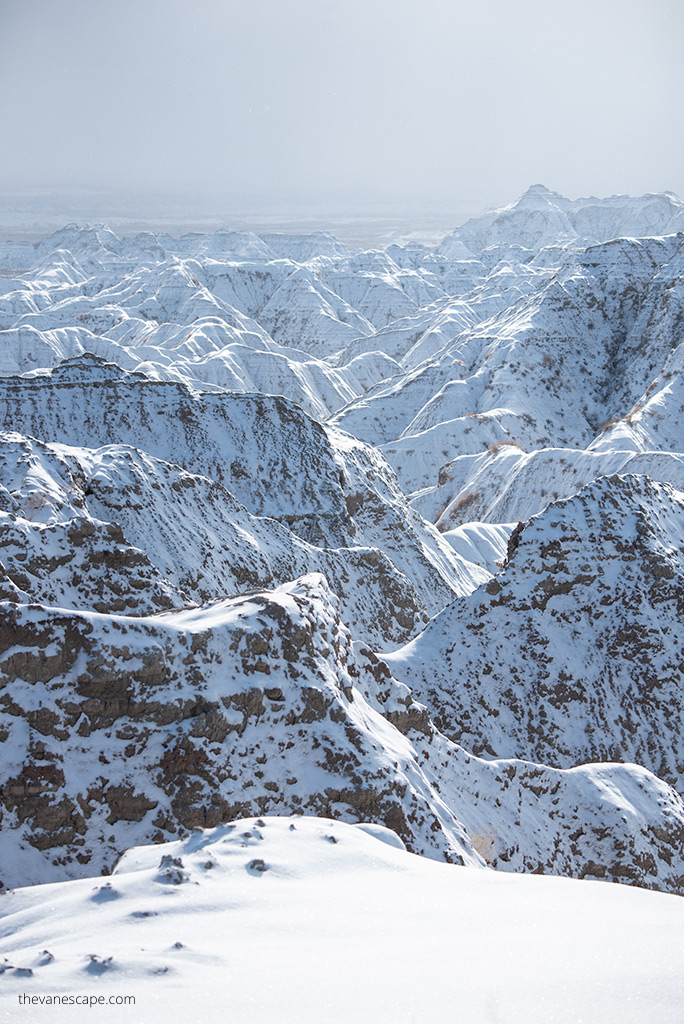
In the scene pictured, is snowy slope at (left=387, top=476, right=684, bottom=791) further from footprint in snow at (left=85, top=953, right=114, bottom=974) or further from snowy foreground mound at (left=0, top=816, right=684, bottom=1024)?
footprint in snow at (left=85, top=953, right=114, bottom=974)

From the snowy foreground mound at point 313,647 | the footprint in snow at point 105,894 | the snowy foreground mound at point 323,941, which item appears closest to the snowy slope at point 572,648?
the snowy foreground mound at point 313,647

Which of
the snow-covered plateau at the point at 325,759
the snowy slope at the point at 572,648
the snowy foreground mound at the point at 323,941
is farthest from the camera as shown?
the snowy slope at the point at 572,648

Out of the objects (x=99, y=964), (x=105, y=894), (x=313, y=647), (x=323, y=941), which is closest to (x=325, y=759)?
(x=313, y=647)

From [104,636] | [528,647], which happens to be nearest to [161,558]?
[528,647]

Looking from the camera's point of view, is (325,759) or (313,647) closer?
(325,759)

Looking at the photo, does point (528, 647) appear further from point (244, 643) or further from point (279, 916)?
point (279, 916)

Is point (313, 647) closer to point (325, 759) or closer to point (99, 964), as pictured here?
point (325, 759)

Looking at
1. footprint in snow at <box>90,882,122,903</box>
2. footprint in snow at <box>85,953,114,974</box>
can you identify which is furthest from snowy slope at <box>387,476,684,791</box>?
footprint in snow at <box>85,953,114,974</box>

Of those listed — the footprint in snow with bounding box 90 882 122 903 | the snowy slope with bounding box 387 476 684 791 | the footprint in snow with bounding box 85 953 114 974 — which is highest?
the footprint in snow with bounding box 85 953 114 974

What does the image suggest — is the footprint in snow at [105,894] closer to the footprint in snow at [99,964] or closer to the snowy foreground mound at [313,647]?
the snowy foreground mound at [313,647]
